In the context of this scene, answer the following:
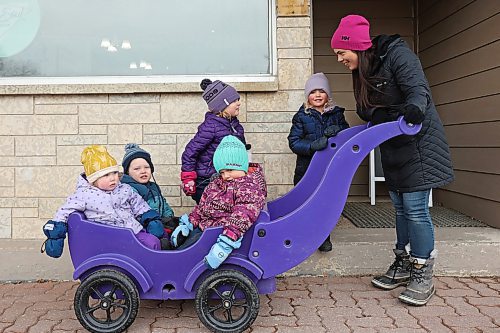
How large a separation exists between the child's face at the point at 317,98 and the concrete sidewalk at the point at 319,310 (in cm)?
117

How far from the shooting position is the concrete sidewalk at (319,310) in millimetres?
2746

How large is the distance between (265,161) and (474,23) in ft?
7.30

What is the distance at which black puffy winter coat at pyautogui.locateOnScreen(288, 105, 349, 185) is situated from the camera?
348cm

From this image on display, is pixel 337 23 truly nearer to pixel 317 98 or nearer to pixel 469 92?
pixel 469 92

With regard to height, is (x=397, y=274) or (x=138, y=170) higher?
(x=138, y=170)

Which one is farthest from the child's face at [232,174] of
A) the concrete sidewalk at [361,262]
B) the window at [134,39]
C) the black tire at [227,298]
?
the window at [134,39]

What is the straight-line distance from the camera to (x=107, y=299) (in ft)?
8.60

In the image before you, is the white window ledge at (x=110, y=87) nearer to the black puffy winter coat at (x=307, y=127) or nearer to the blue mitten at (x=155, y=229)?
the black puffy winter coat at (x=307, y=127)

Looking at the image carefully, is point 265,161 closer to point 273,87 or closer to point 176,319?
point 273,87

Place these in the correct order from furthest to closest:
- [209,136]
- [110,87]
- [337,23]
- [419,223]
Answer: [337,23] → [110,87] → [209,136] → [419,223]

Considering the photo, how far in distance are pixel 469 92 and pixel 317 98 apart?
1805 millimetres

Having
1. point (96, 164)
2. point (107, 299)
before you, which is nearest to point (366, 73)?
point (96, 164)

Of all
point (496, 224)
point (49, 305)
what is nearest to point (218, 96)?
point (49, 305)

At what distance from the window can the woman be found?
1067mm
